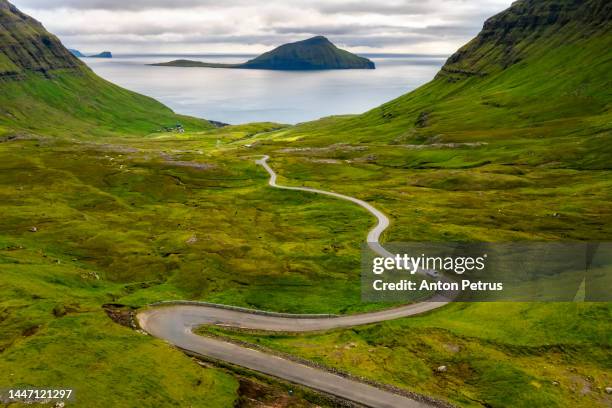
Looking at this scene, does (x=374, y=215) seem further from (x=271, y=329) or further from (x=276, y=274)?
(x=271, y=329)

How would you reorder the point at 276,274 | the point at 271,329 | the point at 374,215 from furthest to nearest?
the point at 374,215, the point at 276,274, the point at 271,329

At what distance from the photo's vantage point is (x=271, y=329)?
71812 mm

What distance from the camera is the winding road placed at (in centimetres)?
5466

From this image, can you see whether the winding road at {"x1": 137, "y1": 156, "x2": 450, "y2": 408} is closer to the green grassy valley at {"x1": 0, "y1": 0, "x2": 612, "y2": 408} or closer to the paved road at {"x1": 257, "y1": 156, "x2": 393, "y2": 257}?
the green grassy valley at {"x1": 0, "y1": 0, "x2": 612, "y2": 408}

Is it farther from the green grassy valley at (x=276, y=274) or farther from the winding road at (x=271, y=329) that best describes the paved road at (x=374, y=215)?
the winding road at (x=271, y=329)

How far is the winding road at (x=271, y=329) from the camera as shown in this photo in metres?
54.7

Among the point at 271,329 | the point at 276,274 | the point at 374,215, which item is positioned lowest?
the point at 271,329

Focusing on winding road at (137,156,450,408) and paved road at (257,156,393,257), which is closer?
winding road at (137,156,450,408)

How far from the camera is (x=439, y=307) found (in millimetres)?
80062

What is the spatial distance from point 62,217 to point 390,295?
90363mm

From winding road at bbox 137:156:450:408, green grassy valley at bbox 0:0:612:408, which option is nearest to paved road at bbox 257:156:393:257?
green grassy valley at bbox 0:0:612:408

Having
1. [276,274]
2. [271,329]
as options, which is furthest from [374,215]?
[271,329]

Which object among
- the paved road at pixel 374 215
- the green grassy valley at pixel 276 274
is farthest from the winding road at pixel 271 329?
the paved road at pixel 374 215

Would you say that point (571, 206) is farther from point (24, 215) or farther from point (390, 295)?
point (24, 215)
